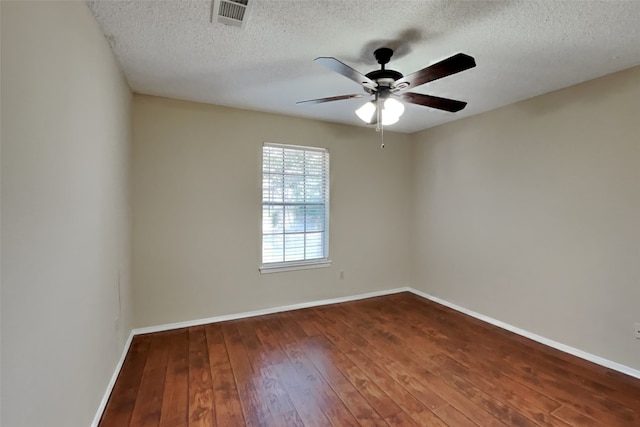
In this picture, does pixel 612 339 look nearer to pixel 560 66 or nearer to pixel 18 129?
pixel 560 66

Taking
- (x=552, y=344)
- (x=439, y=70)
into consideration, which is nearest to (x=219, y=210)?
(x=439, y=70)

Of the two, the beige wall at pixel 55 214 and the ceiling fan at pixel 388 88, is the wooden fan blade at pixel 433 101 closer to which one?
the ceiling fan at pixel 388 88

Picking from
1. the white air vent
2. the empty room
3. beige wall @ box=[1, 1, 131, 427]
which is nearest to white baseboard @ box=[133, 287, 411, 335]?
the empty room

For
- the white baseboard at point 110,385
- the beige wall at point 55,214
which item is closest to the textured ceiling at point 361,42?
the beige wall at point 55,214

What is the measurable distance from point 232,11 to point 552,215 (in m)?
3.27

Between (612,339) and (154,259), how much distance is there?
14.2ft

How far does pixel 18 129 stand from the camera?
1014 mm

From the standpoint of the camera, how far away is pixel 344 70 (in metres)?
1.83

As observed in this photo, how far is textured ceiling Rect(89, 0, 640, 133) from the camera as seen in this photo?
173 cm

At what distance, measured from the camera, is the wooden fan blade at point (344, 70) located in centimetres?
169

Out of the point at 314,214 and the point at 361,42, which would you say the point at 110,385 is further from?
the point at 361,42

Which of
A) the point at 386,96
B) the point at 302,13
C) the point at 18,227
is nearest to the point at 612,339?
the point at 386,96

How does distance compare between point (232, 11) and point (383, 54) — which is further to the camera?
point (383, 54)

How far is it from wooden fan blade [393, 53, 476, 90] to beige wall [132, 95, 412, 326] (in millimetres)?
2015
